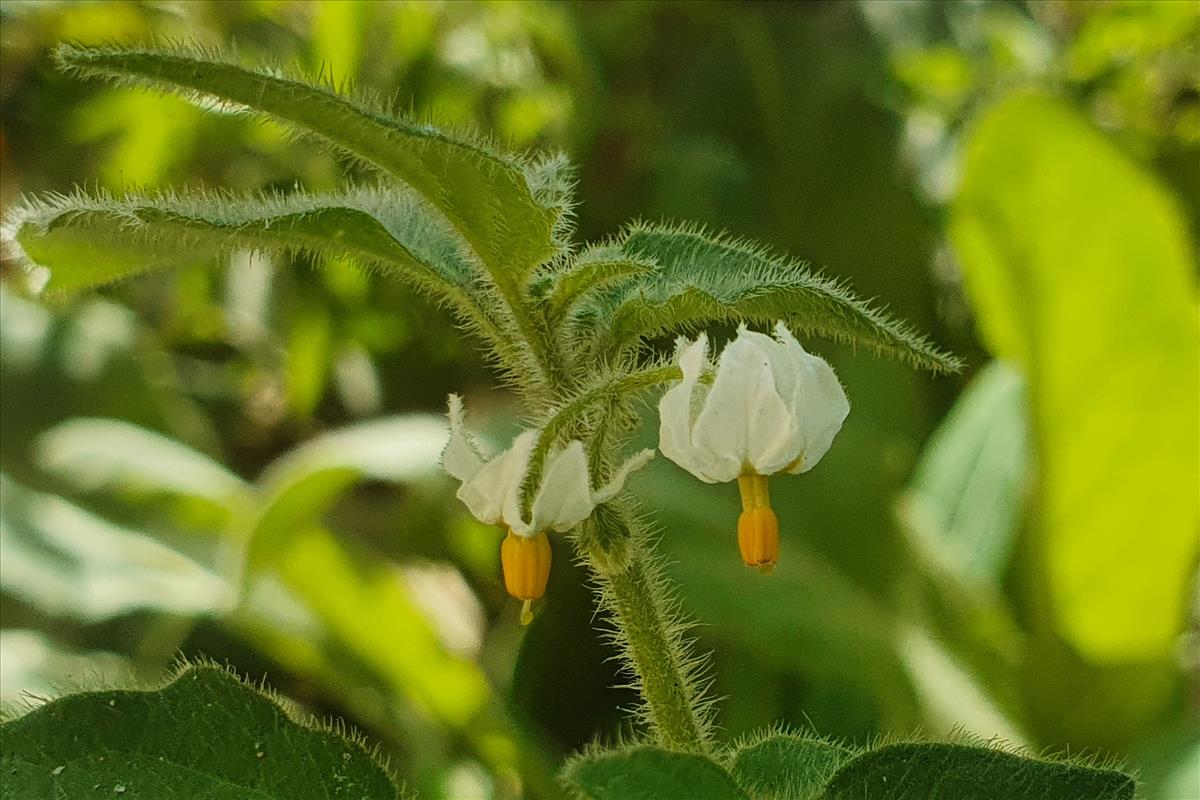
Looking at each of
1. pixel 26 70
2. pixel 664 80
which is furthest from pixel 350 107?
pixel 26 70

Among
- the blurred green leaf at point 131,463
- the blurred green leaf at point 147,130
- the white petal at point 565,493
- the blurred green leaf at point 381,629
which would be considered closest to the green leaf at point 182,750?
the white petal at point 565,493

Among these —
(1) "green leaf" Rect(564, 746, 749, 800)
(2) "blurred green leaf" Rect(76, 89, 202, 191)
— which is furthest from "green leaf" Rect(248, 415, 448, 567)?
(1) "green leaf" Rect(564, 746, 749, 800)

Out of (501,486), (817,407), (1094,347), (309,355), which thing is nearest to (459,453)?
(501,486)

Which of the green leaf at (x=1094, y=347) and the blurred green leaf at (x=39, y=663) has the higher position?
the green leaf at (x=1094, y=347)

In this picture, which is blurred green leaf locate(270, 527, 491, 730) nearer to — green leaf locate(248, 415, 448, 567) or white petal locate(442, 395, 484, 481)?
green leaf locate(248, 415, 448, 567)

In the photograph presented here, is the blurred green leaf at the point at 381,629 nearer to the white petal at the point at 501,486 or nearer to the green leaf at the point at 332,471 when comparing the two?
the green leaf at the point at 332,471

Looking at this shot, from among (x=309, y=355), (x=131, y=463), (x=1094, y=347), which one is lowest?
(x=131, y=463)

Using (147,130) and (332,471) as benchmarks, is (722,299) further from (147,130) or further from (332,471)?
(147,130)
